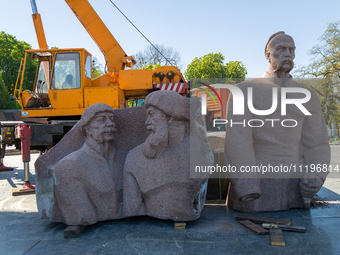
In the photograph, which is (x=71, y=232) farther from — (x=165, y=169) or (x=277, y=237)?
(x=277, y=237)

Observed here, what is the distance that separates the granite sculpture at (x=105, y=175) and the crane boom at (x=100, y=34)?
16.8ft

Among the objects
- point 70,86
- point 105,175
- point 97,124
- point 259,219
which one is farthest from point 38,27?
point 259,219

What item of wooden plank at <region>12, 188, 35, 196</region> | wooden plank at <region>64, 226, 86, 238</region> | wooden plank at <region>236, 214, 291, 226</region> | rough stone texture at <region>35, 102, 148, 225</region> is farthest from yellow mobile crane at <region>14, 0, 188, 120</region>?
wooden plank at <region>236, 214, 291, 226</region>

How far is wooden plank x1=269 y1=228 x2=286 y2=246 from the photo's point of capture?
105 inches

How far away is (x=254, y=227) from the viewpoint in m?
3.02

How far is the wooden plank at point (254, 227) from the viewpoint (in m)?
2.91

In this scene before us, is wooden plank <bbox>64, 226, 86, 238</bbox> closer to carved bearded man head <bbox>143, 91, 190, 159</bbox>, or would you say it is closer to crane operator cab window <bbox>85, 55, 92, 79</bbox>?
carved bearded man head <bbox>143, 91, 190, 159</bbox>

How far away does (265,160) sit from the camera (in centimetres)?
361

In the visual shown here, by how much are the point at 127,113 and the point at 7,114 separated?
2759 centimetres

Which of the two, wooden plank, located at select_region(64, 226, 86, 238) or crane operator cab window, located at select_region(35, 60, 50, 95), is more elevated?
crane operator cab window, located at select_region(35, 60, 50, 95)

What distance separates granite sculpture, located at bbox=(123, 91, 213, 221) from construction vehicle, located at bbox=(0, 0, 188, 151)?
3.37 metres

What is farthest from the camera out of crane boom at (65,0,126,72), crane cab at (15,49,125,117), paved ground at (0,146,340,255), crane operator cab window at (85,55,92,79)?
crane boom at (65,0,126,72)

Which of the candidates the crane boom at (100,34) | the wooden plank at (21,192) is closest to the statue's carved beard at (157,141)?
the wooden plank at (21,192)

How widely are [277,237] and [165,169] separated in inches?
50.5
